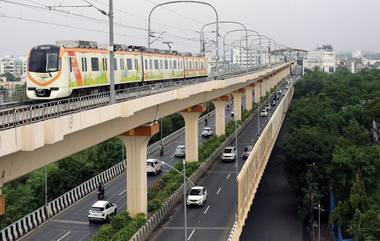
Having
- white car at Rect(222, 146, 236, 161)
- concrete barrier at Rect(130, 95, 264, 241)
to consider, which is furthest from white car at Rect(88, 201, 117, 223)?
white car at Rect(222, 146, 236, 161)

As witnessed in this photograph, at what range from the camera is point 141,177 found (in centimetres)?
3341

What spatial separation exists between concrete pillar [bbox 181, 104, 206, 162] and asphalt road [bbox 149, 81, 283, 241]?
9.65 ft

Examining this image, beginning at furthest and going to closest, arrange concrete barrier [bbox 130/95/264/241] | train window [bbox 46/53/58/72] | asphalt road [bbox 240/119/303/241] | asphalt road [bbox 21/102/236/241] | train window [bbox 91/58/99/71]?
asphalt road [bbox 240/119/303/241], asphalt road [bbox 21/102/236/241], concrete barrier [bbox 130/95/264/241], train window [bbox 91/58/99/71], train window [bbox 46/53/58/72]

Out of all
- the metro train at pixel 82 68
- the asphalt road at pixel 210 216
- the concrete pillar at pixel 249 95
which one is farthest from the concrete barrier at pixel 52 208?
the concrete pillar at pixel 249 95

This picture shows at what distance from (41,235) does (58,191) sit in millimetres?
14704

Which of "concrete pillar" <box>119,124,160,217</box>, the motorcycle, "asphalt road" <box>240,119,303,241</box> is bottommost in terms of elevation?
"asphalt road" <box>240,119,303,241</box>

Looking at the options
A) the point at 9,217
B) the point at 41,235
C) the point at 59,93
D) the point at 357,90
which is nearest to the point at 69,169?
the point at 9,217

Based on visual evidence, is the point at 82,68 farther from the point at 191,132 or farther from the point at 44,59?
the point at 191,132

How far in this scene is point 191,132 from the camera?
49.9 metres

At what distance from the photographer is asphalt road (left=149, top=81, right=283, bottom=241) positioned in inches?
1186

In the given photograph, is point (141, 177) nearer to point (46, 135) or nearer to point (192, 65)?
point (46, 135)

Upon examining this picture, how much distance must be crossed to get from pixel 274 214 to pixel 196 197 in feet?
45.2

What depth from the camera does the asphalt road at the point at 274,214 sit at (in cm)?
4250

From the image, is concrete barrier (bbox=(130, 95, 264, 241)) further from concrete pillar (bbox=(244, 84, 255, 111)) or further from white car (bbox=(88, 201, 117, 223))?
concrete pillar (bbox=(244, 84, 255, 111))
